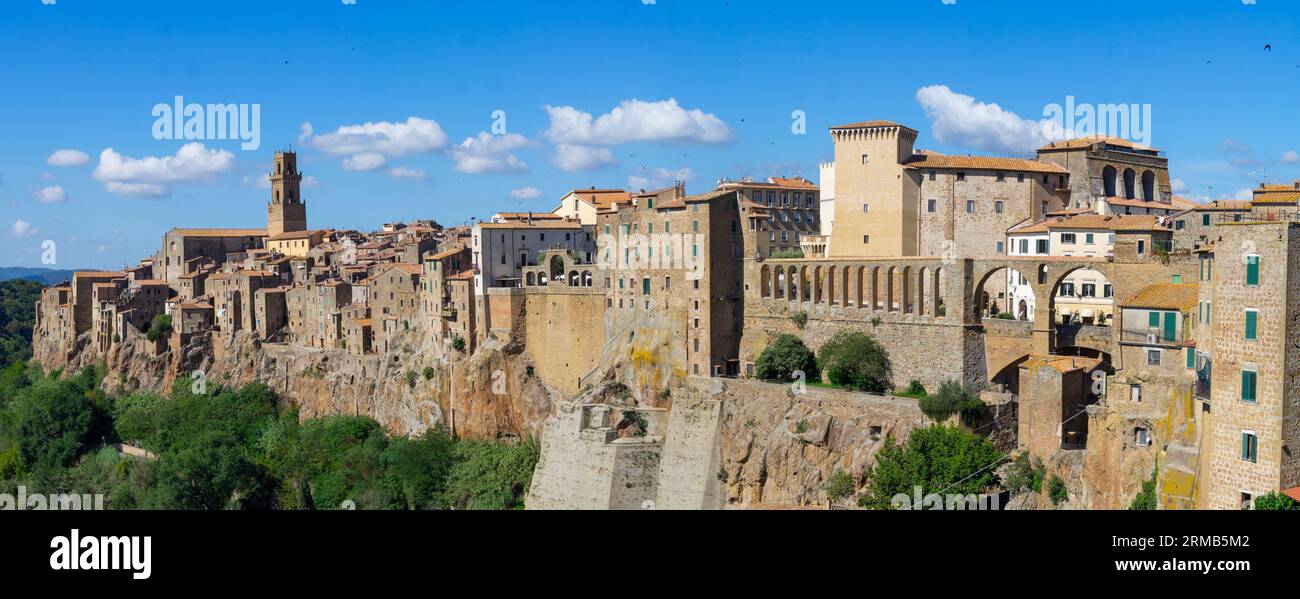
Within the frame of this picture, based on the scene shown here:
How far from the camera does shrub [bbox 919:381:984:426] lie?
107ft

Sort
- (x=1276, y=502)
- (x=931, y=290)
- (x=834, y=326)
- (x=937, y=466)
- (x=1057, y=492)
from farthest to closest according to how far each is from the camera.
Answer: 1. (x=834, y=326)
2. (x=931, y=290)
3. (x=937, y=466)
4. (x=1057, y=492)
5. (x=1276, y=502)

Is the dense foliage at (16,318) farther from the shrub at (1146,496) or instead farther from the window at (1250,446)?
the window at (1250,446)

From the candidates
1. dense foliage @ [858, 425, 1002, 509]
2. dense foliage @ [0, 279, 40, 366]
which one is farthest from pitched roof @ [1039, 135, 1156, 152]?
dense foliage @ [0, 279, 40, 366]

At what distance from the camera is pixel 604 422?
40.2m

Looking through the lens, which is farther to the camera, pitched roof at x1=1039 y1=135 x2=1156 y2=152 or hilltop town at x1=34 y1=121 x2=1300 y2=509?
pitched roof at x1=1039 y1=135 x2=1156 y2=152

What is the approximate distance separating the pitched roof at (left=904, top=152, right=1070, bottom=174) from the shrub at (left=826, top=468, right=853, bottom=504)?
16073mm

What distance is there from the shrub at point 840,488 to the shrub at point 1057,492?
587 centimetres

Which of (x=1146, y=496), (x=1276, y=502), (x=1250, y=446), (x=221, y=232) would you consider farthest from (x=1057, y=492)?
(x=221, y=232)

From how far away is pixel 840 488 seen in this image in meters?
33.4

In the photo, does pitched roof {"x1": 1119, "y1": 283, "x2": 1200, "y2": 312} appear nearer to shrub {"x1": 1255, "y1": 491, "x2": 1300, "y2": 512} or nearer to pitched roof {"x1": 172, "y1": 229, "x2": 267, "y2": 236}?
shrub {"x1": 1255, "y1": 491, "x2": 1300, "y2": 512}

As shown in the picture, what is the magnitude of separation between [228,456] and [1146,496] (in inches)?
1460

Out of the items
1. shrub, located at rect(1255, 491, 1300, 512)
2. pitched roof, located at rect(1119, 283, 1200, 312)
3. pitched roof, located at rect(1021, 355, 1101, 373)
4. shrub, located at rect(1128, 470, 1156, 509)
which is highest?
pitched roof, located at rect(1119, 283, 1200, 312)

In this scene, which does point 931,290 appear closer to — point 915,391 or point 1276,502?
point 915,391
